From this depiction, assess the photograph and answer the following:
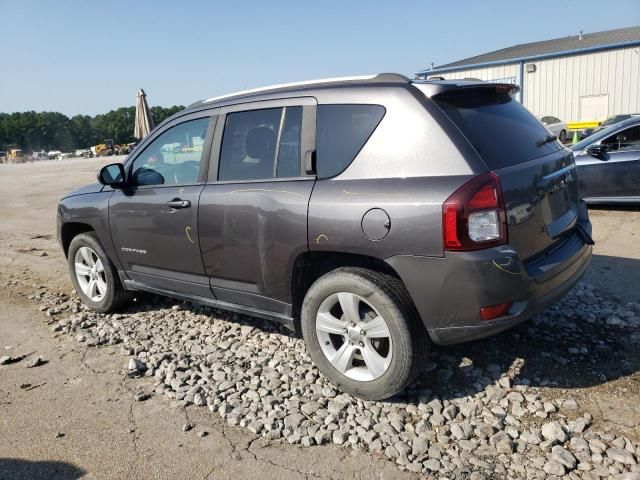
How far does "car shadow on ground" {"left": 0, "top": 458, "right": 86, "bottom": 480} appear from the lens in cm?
279

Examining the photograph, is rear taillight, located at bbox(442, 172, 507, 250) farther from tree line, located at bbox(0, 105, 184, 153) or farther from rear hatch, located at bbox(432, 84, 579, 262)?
tree line, located at bbox(0, 105, 184, 153)

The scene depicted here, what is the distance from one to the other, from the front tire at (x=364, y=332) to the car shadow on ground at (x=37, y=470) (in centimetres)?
152

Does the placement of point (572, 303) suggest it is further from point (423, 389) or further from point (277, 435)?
point (277, 435)

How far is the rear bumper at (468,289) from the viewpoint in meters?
2.77

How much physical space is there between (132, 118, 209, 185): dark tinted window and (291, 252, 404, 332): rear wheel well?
4.02ft

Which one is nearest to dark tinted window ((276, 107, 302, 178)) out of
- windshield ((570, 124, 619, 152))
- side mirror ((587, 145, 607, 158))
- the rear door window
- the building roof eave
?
the rear door window

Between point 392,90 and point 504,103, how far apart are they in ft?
2.91

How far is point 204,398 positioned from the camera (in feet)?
11.3

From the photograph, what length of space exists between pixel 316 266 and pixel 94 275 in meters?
2.79

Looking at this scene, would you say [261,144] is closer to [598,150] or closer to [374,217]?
[374,217]

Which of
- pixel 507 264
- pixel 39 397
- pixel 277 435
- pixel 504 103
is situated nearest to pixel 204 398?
pixel 277 435

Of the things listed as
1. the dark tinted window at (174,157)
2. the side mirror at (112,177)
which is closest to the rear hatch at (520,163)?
the dark tinted window at (174,157)

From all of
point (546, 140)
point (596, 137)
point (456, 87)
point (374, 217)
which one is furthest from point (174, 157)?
point (596, 137)

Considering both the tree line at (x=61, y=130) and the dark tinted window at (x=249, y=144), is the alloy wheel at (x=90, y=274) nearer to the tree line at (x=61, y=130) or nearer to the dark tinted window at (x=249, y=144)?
the dark tinted window at (x=249, y=144)
